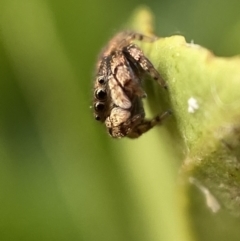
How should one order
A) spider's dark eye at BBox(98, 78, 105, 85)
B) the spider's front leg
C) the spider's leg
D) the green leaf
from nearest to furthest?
the green leaf
the spider's leg
the spider's front leg
spider's dark eye at BBox(98, 78, 105, 85)

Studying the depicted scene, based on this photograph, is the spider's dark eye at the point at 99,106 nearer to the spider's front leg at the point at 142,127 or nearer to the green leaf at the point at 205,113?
the spider's front leg at the point at 142,127

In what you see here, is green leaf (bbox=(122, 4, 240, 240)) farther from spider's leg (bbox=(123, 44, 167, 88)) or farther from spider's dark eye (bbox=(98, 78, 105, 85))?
spider's dark eye (bbox=(98, 78, 105, 85))

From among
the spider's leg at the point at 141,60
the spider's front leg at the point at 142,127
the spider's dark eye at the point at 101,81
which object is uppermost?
the spider's dark eye at the point at 101,81

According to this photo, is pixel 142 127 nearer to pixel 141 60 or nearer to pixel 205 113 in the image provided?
pixel 141 60

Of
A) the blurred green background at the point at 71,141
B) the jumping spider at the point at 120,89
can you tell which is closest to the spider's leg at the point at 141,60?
the jumping spider at the point at 120,89

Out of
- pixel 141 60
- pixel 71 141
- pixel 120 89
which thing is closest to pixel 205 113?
pixel 141 60

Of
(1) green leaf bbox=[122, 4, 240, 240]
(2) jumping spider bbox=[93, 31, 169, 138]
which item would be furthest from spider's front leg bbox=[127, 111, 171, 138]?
(1) green leaf bbox=[122, 4, 240, 240]

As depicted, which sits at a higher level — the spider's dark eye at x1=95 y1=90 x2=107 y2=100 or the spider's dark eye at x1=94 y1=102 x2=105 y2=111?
the spider's dark eye at x1=95 y1=90 x2=107 y2=100
